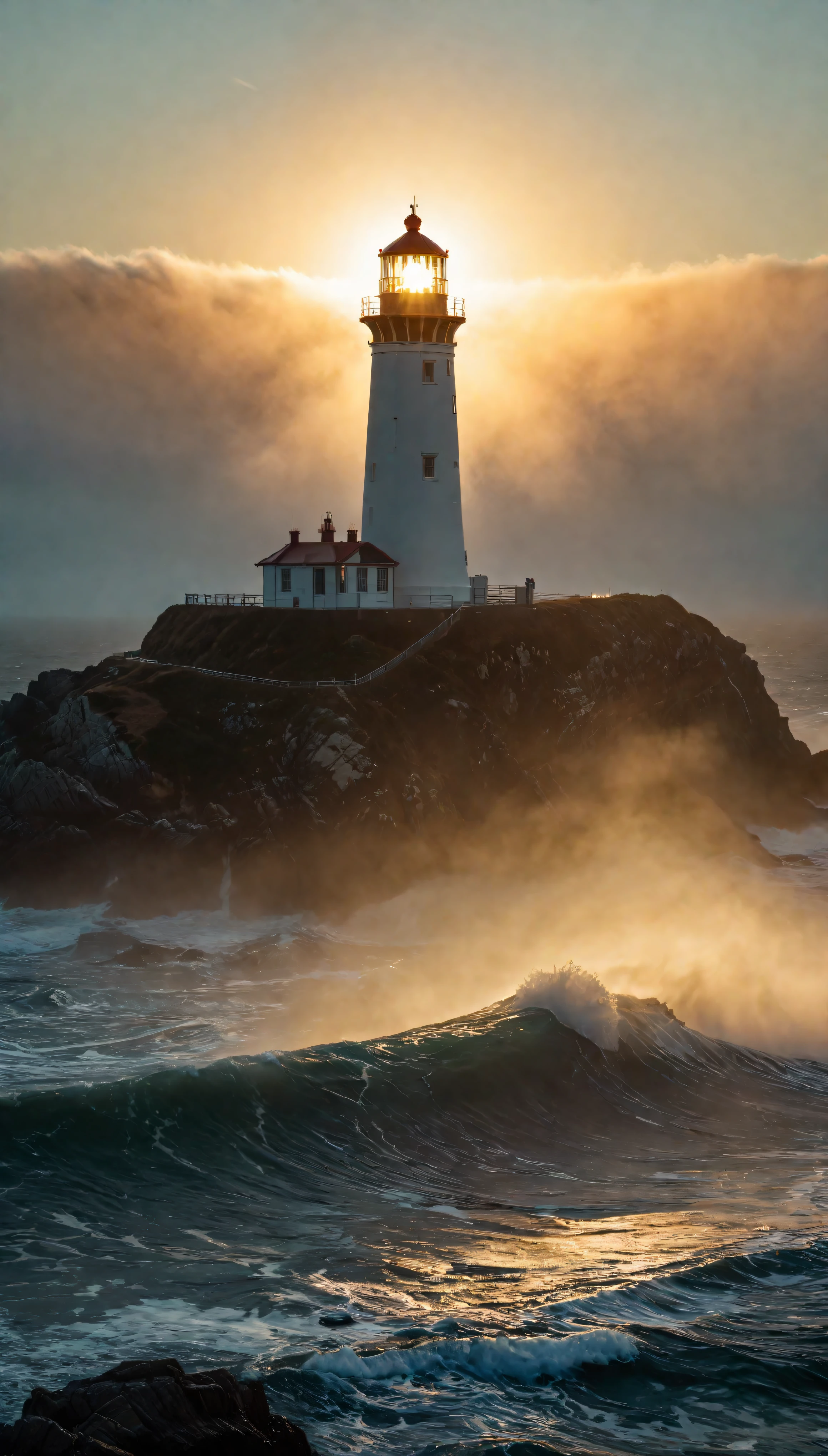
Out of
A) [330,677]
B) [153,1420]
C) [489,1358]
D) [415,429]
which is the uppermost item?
[415,429]

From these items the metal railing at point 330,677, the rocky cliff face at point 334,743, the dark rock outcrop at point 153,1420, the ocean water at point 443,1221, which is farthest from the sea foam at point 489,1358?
the metal railing at point 330,677

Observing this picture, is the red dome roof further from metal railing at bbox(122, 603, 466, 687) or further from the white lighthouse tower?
metal railing at bbox(122, 603, 466, 687)

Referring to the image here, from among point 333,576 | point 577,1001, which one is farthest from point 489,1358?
point 333,576

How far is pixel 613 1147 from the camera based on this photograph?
24172mm

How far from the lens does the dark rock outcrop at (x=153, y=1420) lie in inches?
464

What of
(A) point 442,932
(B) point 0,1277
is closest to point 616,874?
(A) point 442,932

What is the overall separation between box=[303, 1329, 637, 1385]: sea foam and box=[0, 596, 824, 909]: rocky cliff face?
30.4m

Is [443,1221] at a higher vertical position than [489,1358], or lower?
higher

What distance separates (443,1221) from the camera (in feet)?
65.0

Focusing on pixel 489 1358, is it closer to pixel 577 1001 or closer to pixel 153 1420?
pixel 153 1420

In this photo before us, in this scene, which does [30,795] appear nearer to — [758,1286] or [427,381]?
[427,381]

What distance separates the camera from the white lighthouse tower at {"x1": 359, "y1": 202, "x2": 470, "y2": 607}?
58344mm

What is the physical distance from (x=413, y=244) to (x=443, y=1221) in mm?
47303

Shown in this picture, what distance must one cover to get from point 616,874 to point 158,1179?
32.8 metres
